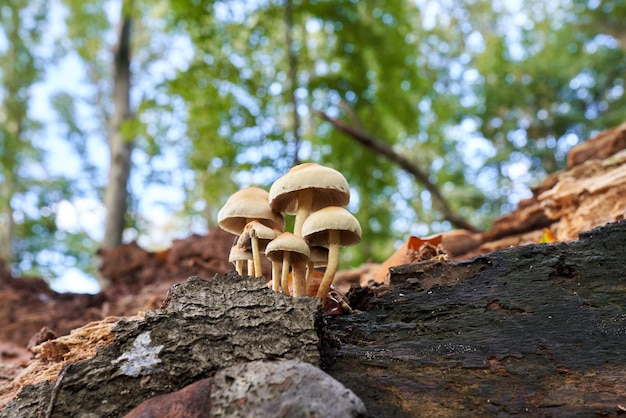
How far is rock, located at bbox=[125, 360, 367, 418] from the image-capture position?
44.4 inches

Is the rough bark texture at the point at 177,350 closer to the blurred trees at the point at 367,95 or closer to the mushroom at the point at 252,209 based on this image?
the mushroom at the point at 252,209

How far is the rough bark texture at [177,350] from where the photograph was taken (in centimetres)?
139

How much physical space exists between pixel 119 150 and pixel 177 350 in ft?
22.0

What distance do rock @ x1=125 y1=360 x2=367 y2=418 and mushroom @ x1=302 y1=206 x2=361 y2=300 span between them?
1.98 feet

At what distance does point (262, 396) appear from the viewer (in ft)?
3.85

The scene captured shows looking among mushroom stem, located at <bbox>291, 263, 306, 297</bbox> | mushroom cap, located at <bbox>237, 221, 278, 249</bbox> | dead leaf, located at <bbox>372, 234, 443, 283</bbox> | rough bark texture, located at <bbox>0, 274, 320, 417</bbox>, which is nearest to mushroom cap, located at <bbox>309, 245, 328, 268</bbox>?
mushroom stem, located at <bbox>291, 263, 306, 297</bbox>

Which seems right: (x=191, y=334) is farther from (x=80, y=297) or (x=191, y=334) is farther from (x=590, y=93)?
(x=590, y=93)

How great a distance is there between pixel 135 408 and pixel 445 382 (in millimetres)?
1005

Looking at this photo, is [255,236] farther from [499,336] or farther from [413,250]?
[413,250]

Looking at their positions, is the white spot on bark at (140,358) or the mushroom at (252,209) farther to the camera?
the mushroom at (252,209)

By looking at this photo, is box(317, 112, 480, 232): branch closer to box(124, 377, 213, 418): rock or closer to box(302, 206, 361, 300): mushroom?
box(302, 206, 361, 300): mushroom

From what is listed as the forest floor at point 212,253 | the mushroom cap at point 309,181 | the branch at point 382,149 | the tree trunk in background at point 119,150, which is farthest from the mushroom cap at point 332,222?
the tree trunk in background at point 119,150

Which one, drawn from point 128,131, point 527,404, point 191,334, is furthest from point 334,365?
point 128,131

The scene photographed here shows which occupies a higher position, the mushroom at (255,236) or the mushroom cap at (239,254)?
the mushroom at (255,236)
